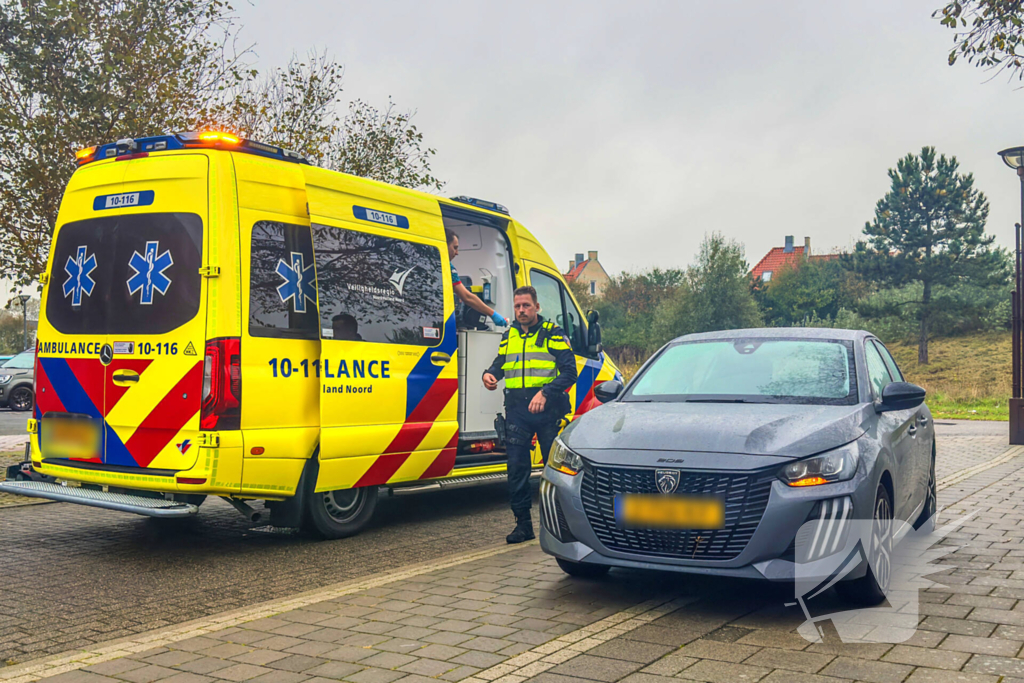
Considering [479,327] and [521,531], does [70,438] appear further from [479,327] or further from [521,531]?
[479,327]

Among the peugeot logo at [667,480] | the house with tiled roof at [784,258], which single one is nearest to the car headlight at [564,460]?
the peugeot logo at [667,480]

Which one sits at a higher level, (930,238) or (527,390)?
(930,238)

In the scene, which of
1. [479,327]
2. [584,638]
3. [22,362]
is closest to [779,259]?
[22,362]

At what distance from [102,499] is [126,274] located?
4.88 feet

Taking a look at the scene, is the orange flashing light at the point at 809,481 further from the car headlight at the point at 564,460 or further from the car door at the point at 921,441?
the car door at the point at 921,441

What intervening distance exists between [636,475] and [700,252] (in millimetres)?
58679

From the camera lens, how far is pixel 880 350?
6.86m

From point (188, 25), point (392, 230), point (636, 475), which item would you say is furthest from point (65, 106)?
point (636, 475)

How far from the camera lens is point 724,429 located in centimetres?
499

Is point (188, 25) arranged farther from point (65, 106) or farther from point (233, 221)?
point (233, 221)

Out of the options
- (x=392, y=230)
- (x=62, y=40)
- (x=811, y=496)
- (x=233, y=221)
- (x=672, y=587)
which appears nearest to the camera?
(x=811, y=496)

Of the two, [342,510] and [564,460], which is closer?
[564,460]

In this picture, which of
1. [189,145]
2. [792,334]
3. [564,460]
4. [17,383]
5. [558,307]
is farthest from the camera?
[17,383]

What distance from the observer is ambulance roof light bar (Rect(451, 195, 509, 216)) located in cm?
841
